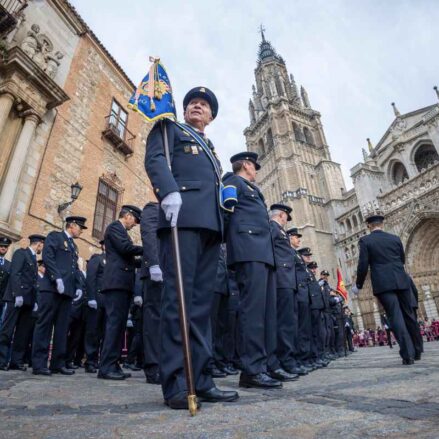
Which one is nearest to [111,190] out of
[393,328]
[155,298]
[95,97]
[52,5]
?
[95,97]

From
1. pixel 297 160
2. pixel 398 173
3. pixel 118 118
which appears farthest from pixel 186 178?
pixel 297 160

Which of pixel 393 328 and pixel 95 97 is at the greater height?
pixel 95 97

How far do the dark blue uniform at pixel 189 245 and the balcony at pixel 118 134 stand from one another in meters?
10.4

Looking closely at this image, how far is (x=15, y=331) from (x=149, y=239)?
11.6 ft

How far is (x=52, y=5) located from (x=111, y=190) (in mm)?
6950

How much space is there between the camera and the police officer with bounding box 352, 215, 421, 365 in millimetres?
4484

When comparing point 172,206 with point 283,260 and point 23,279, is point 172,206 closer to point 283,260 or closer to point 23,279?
point 283,260

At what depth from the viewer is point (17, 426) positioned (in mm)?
1444

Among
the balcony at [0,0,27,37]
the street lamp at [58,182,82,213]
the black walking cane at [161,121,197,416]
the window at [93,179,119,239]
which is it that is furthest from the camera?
the window at [93,179,119,239]

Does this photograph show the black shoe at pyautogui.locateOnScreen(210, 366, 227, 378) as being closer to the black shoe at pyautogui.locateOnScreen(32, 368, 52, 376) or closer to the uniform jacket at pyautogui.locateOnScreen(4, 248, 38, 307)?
the black shoe at pyautogui.locateOnScreen(32, 368, 52, 376)

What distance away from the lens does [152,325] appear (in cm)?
399

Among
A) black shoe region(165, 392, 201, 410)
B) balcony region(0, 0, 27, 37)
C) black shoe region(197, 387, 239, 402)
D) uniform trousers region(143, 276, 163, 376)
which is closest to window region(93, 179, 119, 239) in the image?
balcony region(0, 0, 27, 37)

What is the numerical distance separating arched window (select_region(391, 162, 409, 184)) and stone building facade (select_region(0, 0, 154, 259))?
2412 centimetres

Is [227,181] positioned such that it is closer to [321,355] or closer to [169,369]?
[169,369]
